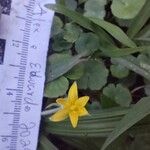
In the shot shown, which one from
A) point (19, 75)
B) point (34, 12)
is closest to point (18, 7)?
point (34, 12)

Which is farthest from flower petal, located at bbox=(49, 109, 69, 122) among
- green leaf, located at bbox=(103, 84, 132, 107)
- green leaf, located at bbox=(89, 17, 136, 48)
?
green leaf, located at bbox=(89, 17, 136, 48)

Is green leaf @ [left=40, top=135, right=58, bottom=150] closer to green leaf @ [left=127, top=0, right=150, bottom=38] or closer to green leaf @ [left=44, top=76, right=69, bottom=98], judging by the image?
green leaf @ [left=44, top=76, right=69, bottom=98]

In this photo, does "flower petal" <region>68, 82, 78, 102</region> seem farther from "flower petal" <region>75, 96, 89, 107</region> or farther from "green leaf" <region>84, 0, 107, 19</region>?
"green leaf" <region>84, 0, 107, 19</region>

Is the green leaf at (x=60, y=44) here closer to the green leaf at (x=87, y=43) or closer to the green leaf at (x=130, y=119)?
the green leaf at (x=87, y=43)

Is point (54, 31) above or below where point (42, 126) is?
above

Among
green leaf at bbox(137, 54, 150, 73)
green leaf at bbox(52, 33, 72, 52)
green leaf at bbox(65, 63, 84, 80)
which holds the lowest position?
green leaf at bbox(65, 63, 84, 80)

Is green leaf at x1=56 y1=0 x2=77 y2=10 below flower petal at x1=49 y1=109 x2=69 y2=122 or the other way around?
the other way around

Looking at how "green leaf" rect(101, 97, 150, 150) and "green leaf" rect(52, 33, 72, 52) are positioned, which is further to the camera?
"green leaf" rect(52, 33, 72, 52)

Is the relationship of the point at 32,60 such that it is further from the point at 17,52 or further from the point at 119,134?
the point at 119,134
